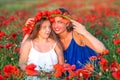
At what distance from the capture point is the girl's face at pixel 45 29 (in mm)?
5189

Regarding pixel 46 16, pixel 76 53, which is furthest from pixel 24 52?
pixel 76 53

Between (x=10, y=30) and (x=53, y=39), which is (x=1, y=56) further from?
(x=10, y=30)

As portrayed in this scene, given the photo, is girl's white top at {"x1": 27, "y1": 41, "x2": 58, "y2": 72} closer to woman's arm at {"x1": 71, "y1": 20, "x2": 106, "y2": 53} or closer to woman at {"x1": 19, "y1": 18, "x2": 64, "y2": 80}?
woman at {"x1": 19, "y1": 18, "x2": 64, "y2": 80}

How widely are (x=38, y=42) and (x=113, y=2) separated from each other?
441 inches

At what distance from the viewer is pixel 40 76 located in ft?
13.6

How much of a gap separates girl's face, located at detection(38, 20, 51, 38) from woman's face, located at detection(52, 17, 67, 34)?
9 cm

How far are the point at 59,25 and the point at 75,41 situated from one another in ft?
1.09

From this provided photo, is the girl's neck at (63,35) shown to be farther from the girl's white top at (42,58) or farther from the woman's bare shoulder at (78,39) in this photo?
the girl's white top at (42,58)

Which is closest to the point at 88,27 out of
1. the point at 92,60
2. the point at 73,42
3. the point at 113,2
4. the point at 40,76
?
the point at 73,42

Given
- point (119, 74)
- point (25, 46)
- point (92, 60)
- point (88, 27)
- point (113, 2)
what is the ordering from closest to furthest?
1. point (119, 74)
2. point (92, 60)
3. point (25, 46)
4. point (88, 27)
5. point (113, 2)

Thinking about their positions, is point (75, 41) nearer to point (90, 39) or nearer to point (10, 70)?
point (90, 39)

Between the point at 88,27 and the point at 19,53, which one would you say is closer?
the point at 19,53

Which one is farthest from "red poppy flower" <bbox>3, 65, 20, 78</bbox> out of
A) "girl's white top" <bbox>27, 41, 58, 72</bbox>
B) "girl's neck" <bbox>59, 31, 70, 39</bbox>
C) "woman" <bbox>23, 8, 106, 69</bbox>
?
"girl's neck" <bbox>59, 31, 70, 39</bbox>

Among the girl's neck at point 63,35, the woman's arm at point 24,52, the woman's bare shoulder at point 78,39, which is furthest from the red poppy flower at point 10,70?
the woman's bare shoulder at point 78,39
